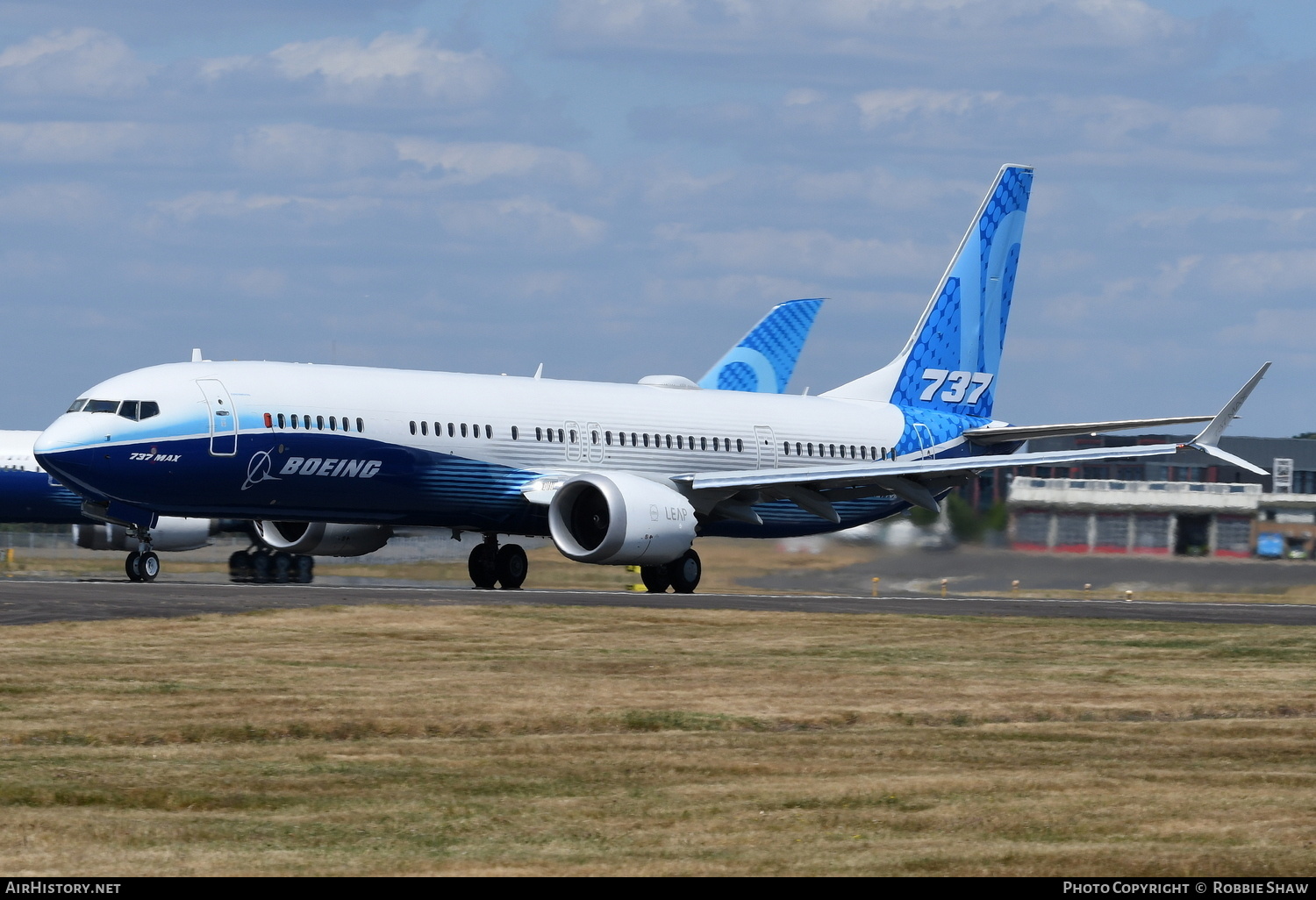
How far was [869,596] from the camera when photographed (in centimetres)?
3866

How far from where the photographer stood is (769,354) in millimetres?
Answer: 59625

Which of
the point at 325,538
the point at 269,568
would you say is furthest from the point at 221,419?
the point at 269,568

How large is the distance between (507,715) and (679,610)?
12.4 metres

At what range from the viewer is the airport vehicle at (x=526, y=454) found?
33219 mm

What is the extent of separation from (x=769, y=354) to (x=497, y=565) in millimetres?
22105

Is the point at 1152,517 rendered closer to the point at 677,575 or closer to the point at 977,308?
the point at 977,308

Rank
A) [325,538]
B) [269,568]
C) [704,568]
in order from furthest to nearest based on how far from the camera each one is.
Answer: [269,568], [704,568], [325,538]

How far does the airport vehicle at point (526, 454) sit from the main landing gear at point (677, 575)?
0.04m

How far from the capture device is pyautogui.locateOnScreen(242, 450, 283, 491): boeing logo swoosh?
3338 cm

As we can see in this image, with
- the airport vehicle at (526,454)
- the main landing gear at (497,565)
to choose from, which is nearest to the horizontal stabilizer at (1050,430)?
the airport vehicle at (526,454)

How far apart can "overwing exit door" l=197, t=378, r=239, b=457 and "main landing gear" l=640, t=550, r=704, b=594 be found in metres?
8.99

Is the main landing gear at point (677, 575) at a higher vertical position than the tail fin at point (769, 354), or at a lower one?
lower

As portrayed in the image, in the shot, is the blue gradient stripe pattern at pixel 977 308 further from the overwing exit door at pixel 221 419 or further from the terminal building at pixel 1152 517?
the overwing exit door at pixel 221 419

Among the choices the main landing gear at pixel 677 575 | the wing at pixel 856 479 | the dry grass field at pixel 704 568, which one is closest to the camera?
the wing at pixel 856 479
